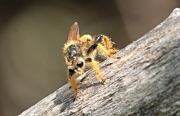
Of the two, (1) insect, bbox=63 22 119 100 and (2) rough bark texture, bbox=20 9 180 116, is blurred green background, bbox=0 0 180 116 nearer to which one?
(1) insect, bbox=63 22 119 100

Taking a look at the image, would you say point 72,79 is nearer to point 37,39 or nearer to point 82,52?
point 82,52

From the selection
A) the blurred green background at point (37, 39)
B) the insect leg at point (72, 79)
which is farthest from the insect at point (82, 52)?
the blurred green background at point (37, 39)

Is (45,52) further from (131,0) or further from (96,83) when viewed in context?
(96,83)

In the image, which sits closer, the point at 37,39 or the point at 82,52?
the point at 82,52

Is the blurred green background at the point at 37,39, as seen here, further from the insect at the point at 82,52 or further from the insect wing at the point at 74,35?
the insect at the point at 82,52

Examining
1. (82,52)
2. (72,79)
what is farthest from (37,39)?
(72,79)

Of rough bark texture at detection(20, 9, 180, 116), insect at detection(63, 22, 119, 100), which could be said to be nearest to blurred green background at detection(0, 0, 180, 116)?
insect at detection(63, 22, 119, 100)
